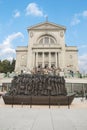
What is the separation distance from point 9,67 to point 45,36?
21.4 metres

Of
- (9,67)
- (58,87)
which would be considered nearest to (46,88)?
(58,87)

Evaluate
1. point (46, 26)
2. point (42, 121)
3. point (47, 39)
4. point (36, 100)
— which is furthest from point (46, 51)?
point (42, 121)

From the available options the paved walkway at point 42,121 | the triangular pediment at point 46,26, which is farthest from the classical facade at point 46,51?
the paved walkway at point 42,121

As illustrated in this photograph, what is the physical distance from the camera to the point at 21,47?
7338 cm

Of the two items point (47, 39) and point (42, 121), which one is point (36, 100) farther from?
point (47, 39)

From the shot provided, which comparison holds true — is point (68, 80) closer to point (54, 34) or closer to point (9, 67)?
point (54, 34)

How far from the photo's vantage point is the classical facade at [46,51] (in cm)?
7025

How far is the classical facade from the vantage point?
70.2m

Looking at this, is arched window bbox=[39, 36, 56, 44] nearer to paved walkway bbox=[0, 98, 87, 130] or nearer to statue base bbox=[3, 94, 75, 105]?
statue base bbox=[3, 94, 75, 105]

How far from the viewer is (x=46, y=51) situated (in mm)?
70000

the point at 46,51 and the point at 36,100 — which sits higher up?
the point at 46,51

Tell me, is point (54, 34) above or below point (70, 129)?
above

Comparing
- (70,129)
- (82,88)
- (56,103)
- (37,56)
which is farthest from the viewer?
(37,56)

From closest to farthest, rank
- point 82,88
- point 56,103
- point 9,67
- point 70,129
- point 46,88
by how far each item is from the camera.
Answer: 1. point 70,129
2. point 56,103
3. point 46,88
4. point 82,88
5. point 9,67
